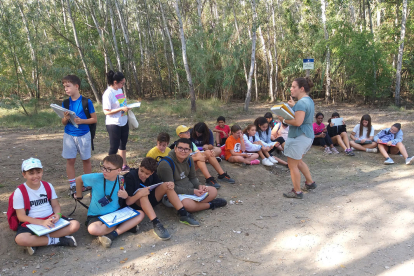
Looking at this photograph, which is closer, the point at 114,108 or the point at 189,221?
the point at 189,221

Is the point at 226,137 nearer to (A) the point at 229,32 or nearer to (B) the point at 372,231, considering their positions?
(B) the point at 372,231

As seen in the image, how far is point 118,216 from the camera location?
3342 millimetres

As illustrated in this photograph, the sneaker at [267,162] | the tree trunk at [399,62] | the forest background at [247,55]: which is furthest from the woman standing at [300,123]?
the tree trunk at [399,62]

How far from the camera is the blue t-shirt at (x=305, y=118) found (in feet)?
13.1

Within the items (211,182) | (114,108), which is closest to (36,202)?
(114,108)

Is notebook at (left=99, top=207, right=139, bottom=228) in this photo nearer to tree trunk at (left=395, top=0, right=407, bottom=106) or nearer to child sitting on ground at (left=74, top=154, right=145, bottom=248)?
child sitting on ground at (left=74, top=154, right=145, bottom=248)

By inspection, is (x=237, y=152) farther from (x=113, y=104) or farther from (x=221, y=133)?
(x=113, y=104)

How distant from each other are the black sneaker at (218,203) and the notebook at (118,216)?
1127 mm

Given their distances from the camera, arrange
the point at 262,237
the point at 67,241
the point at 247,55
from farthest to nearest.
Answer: the point at 247,55, the point at 262,237, the point at 67,241

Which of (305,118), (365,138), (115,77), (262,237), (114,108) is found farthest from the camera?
(365,138)

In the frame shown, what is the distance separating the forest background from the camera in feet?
40.1

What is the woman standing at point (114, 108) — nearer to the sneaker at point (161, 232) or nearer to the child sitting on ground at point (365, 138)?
the sneaker at point (161, 232)

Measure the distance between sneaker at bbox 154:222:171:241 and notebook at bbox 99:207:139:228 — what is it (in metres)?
0.28

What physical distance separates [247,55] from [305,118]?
12251 mm
